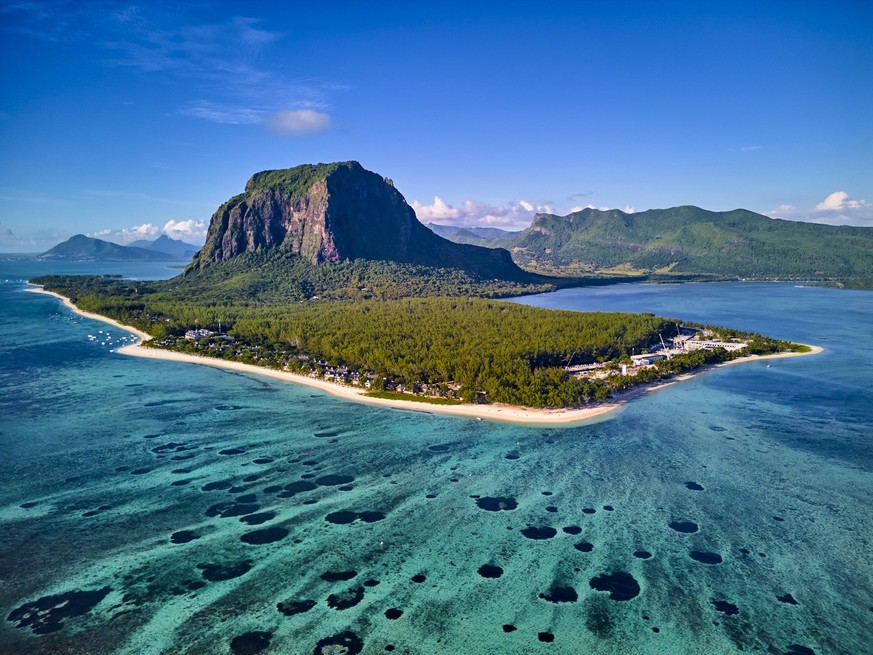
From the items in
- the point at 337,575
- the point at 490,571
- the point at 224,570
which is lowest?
the point at 490,571

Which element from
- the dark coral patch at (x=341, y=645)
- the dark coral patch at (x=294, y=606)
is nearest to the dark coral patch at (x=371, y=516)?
the dark coral patch at (x=294, y=606)

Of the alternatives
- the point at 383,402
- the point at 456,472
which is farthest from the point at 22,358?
the point at 456,472

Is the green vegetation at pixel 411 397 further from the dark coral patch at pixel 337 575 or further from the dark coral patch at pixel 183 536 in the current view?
the dark coral patch at pixel 337 575

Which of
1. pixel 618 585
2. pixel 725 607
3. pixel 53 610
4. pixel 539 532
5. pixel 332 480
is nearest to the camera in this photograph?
pixel 53 610

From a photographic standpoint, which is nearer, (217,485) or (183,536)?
(183,536)

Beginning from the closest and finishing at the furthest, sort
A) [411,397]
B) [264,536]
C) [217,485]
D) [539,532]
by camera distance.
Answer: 1. [264,536]
2. [539,532]
3. [217,485]
4. [411,397]

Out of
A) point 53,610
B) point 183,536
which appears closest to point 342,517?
point 183,536

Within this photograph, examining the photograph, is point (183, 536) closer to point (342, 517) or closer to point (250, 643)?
point (342, 517)
